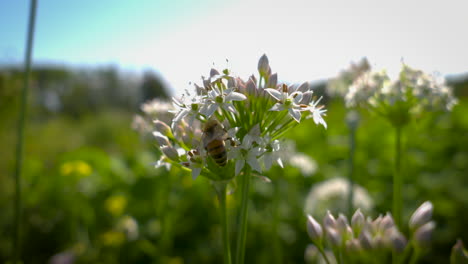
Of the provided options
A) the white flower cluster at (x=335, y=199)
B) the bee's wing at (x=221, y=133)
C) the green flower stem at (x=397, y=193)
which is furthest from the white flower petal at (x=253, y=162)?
the white flower cluster at (x=335, y=199)

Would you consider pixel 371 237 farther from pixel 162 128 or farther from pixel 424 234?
pixel 162 128

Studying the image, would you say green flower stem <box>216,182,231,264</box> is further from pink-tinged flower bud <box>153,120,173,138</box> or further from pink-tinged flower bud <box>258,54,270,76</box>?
pink-tinged flower bud <box>258,54,270,76</box>

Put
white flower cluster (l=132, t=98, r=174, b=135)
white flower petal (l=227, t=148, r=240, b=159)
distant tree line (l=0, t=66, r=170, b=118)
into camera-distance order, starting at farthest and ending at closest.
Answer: distant tree line (l=0, t=66, r=170, b=118)
white flower cluster (l=132, t=98, r=174, b=135)
white flower petal (l=227, t=148, r=240, b=159)

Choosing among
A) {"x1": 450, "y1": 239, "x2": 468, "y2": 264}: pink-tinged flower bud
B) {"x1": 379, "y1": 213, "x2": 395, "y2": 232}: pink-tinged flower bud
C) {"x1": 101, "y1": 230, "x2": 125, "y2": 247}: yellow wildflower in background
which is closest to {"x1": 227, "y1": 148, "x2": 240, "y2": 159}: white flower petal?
{"x1": 379, "y1": 213, "x2": 395, "y2": 232}: pink-tinged flower bud

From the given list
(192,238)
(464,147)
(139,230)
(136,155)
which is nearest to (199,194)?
(192,238)

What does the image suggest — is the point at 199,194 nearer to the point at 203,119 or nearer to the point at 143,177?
the point at 143,177

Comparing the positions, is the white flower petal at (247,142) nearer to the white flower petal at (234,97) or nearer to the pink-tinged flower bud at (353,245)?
the white flower petal at (234,97)

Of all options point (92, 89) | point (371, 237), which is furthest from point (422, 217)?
point (92, 89)

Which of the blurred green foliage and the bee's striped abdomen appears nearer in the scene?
the bee's striped abdomen
